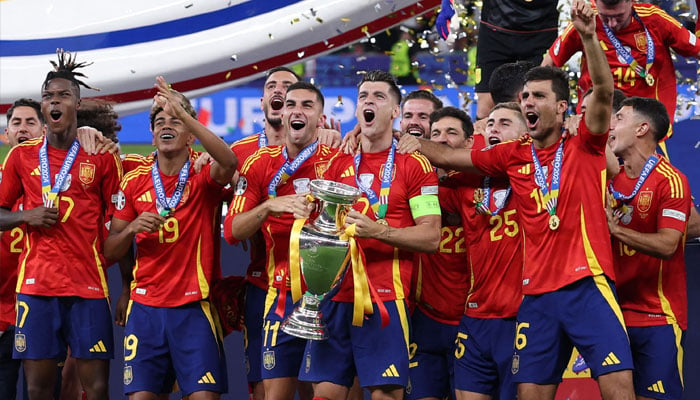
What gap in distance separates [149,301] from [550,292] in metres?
2.21

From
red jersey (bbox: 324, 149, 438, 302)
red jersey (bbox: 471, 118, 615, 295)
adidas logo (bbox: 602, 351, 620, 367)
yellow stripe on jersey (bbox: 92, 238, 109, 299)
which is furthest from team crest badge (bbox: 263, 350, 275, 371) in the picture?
adidas logo (bbox: 602, 351, 620, 367)

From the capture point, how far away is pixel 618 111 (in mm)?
5391

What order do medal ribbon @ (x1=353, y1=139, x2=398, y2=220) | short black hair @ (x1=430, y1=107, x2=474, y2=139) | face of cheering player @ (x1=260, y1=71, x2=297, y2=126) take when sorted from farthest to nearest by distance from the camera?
face of cheering player @ (x1=260, y1=71, x2=297, y2=126) < short black hair @ (x1=430, y1=107, x2=474, y2=139) < medal ribbon @ (x1=353, y1=139, x2=398, y2=220)

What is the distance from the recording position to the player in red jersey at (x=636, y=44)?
6.22m

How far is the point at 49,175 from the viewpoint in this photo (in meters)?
5.75

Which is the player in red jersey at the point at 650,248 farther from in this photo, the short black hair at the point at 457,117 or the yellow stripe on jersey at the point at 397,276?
the yellow stripe on jersey at the point at 397,276

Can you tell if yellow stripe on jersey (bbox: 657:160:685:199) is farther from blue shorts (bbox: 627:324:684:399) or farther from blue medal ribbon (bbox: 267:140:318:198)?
blue medal ribbon (bbox: 267:140:318:198)

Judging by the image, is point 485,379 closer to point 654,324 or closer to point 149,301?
point 654,324

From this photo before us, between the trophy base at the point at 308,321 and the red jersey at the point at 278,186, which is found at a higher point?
the red jersey at the point at 278,186

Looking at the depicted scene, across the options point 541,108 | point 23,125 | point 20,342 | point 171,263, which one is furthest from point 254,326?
point 23,125

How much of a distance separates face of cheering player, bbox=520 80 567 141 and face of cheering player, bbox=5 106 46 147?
342 cm

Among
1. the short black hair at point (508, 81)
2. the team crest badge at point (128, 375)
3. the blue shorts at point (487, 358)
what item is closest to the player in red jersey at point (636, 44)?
the short black hair at point (508, 81)

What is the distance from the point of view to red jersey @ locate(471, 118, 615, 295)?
15.4 feet

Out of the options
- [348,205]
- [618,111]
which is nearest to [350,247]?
[348,205]
